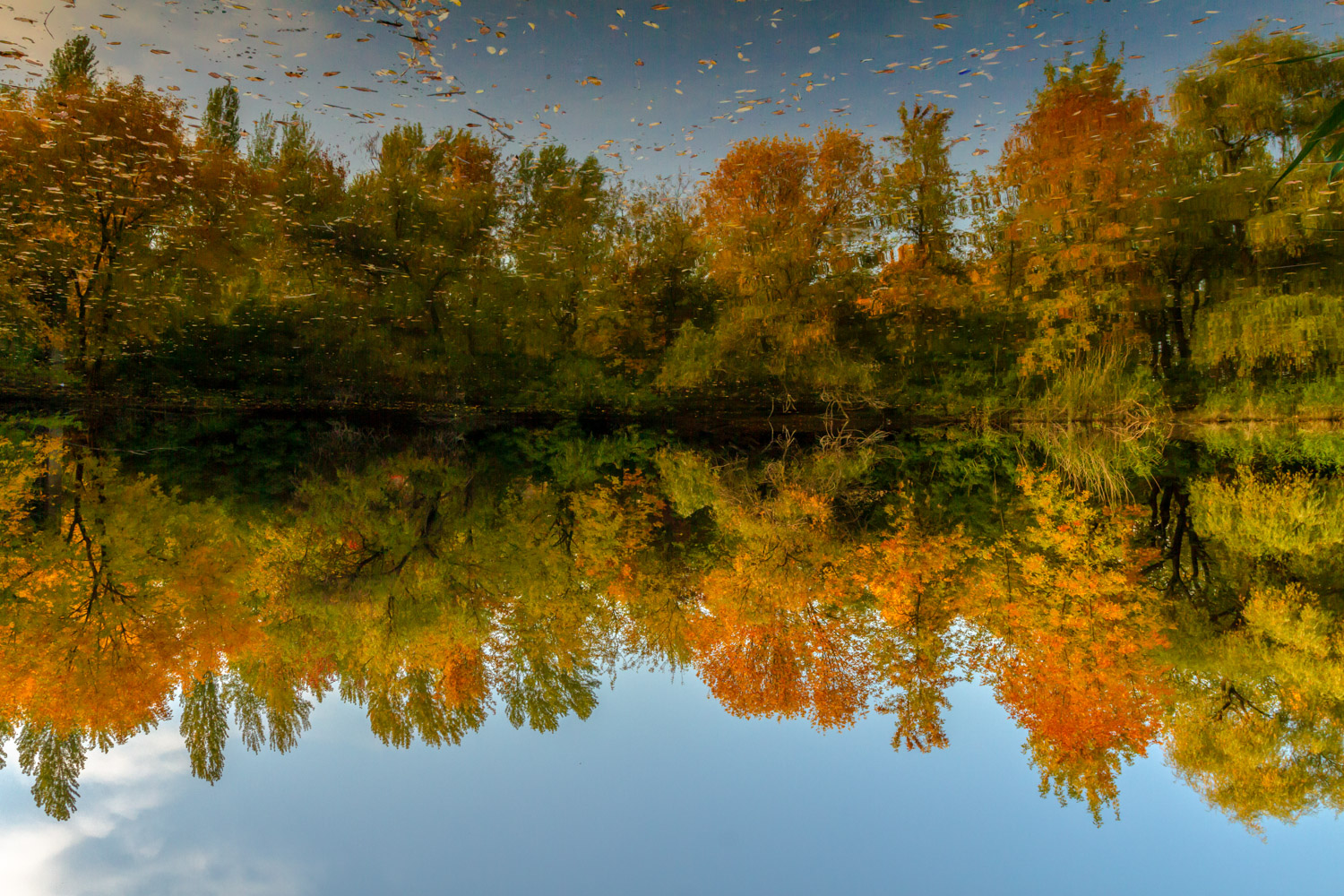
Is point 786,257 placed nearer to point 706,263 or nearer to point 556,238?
point 706,263

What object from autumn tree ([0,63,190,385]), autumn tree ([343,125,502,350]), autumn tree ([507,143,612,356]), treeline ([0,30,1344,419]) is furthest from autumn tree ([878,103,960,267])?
autumn tree ([0,63,190,385])

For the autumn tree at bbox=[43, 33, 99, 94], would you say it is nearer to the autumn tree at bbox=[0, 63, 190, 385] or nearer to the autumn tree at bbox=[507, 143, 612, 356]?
the autumn tree at bbox=[0, 63, 190, 385]

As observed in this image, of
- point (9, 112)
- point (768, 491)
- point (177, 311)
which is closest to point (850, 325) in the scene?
point (768, 491)

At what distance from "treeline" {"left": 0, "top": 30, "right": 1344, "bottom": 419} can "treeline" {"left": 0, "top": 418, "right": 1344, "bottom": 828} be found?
8.36 meters

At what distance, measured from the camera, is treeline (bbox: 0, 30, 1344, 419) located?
1512 centimetres

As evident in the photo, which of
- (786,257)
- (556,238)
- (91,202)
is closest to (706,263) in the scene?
(786,257)

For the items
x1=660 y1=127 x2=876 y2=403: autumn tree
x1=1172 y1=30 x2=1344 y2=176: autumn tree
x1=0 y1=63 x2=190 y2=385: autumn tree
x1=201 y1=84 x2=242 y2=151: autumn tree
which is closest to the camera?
x1=1172 y1=30 x2=1344 y2=176: autumn tree

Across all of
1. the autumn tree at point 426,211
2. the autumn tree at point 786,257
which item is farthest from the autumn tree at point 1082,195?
the autumn tree at point 426,211

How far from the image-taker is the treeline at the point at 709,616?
521 centimetres

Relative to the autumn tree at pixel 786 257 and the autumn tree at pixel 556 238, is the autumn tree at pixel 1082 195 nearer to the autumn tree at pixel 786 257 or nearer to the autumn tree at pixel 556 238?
the autumn tree at pixel 786 257

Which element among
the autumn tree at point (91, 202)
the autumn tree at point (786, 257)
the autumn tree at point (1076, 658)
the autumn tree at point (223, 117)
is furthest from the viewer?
the autumn tree at point (223, 117)

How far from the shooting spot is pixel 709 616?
20.6ft

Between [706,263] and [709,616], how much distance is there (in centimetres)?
1685

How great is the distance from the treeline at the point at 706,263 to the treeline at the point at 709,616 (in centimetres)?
836
